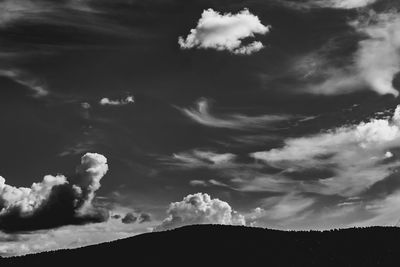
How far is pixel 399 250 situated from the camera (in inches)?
7343

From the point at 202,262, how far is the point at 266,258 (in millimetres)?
25009

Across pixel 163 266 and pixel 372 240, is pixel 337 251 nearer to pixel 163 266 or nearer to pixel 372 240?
pixel 372 240

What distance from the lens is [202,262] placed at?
196500mm

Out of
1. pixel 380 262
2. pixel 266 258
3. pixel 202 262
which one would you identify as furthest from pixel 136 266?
pixel 380 262

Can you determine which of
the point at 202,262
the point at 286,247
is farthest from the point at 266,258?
the point at 202,262

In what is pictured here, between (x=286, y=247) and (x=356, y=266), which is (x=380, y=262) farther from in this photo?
(x=286, y=247)

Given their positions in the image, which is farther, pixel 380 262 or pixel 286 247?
pixel 286 247

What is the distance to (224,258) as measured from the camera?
198m

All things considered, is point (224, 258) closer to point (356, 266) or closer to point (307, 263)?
point (307, 263)

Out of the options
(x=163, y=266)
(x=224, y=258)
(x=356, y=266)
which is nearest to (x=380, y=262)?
(x=356, y=266)

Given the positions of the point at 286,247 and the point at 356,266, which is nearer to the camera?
the point at 356,266

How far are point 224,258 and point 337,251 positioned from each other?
144ft

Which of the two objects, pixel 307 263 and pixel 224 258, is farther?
pixel 224 258

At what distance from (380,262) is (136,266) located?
92.4m
